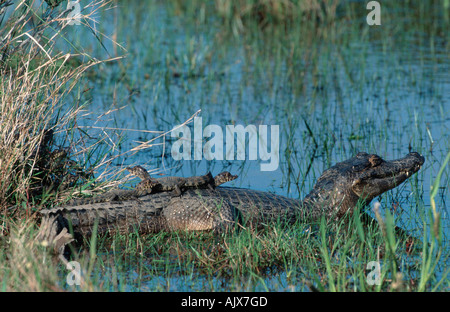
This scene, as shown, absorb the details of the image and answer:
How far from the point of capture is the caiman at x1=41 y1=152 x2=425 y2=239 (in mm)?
5117

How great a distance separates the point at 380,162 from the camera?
5.97 m

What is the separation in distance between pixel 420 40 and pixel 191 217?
7.65 metres

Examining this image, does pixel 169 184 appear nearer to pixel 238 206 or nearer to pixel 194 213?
pixel 194 213

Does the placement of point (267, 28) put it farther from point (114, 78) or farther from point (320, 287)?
point (320, 287)

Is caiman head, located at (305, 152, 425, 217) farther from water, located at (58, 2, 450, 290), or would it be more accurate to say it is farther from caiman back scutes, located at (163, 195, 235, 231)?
caiman back scutes, located at (163, 195, 235, 231)

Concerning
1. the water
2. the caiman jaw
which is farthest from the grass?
the caiman jaw

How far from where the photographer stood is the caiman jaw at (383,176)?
588 centimetres

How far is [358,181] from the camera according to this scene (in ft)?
19.2

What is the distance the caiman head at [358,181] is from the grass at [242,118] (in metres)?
0.20

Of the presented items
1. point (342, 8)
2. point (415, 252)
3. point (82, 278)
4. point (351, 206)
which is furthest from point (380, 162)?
point (342, 8)

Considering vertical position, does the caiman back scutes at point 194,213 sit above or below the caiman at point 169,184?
below

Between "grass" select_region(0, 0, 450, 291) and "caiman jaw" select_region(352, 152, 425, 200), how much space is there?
18 cm

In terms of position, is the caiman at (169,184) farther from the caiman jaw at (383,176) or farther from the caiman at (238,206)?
the caiman jaw at (383,176)

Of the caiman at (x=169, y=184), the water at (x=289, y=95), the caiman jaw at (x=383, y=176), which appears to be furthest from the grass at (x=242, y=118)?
the caiman at (x=169, y=184)
